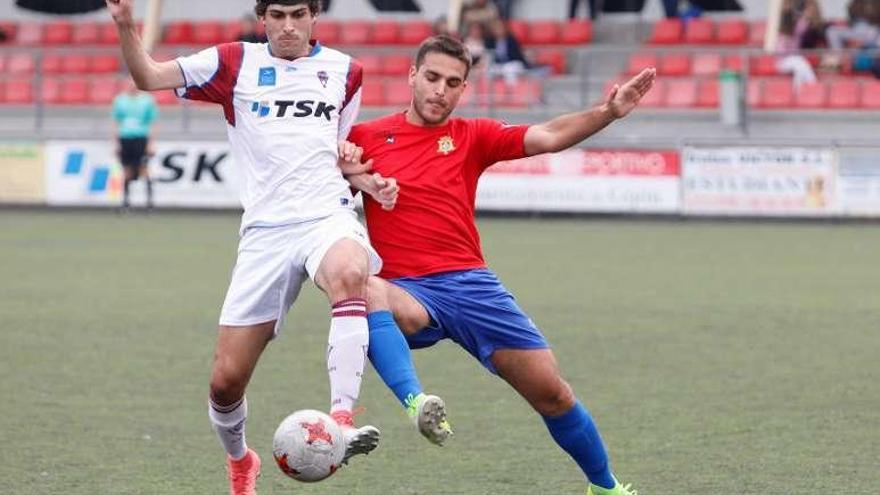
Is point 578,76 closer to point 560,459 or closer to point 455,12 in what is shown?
point 455,12

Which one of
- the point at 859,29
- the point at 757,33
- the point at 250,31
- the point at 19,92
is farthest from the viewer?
the point at 19,92

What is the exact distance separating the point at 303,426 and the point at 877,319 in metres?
8.15

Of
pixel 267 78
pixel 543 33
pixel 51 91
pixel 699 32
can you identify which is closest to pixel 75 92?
pixel 51 91

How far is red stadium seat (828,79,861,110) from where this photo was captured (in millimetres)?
24422

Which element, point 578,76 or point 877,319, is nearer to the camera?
point 877,319

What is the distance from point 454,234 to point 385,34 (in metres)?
23.3

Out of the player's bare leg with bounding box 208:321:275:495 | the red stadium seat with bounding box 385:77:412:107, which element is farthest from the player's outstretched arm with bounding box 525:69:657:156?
the red stadium seat with bounding box 385:77:412:107

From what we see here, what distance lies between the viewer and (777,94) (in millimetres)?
24766

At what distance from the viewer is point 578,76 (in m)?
26.3

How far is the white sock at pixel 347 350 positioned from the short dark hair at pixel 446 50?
97 cm

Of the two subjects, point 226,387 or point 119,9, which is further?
point 226,387

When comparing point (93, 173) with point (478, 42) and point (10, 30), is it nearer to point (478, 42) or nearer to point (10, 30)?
point (478, 42)

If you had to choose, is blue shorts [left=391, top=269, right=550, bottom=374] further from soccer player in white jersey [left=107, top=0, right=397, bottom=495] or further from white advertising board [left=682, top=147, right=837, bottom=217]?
white advertising board [left=682, top=147, right=837, bottom=217]

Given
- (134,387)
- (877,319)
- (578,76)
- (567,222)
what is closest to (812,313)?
(877,319)
